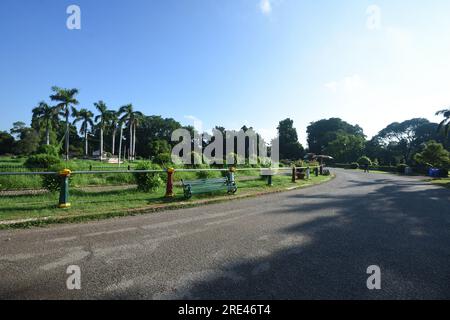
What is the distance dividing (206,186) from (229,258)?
561 cm

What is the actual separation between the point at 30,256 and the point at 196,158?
17.5 meters

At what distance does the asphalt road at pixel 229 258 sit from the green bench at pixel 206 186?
2.25m

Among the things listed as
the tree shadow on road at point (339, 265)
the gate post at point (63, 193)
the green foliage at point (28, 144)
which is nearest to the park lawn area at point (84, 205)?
the gate post at point (63, 193)

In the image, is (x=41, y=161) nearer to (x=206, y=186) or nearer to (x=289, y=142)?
(x=206, y=186)

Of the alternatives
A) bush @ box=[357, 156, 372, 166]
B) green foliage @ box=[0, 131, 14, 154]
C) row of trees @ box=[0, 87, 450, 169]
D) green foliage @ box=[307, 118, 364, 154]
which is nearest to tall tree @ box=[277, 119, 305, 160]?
row of trees @ box=[0, 87, 450, 169]

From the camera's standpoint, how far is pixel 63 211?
6078 mm

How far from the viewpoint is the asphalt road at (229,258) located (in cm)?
274

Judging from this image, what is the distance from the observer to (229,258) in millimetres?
3666

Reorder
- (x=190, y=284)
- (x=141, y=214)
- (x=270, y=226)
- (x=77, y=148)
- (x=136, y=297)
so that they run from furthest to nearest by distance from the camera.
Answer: (x=77, y=148), (x=141, y=214), (x=270, y=226), (x=190, y=284), (x=136, y=297)

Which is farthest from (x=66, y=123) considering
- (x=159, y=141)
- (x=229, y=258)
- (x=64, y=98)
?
(x=229, y=258)

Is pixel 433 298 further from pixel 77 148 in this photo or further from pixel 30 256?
pixel 77 148

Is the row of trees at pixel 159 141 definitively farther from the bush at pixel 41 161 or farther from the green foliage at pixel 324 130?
the bush at pixel 41 161
